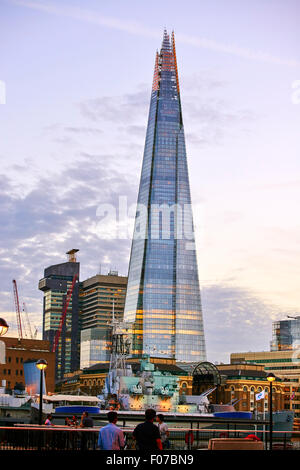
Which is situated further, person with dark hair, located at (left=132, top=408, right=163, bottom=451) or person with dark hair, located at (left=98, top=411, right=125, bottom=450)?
person with dark hair, located at (left=98, top=411, right=125, bottom=450)

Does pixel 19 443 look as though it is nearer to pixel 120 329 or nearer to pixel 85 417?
pixel 85 417

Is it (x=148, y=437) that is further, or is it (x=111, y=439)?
(x=111, y=439)

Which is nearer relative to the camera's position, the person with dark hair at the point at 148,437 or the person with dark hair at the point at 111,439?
the person with dark hair at the point at 148,437

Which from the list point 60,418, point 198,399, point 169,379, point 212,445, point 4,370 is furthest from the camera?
point 4,370

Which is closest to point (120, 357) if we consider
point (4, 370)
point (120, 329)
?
point (120, 329)

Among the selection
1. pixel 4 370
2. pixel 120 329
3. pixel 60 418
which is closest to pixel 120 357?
pixel 120 329

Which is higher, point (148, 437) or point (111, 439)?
point (148, 437)

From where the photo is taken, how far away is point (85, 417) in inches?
1407
